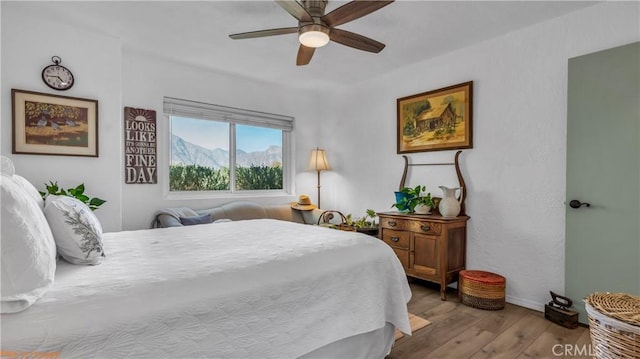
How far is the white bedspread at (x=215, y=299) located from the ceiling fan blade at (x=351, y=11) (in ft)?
4.64

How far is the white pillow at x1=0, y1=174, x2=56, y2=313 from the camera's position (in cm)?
89

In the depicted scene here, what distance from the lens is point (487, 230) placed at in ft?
10.3

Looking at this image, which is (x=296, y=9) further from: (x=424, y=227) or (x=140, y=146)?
(x=140, y=146)

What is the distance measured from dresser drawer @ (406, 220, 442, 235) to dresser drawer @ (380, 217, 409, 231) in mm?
52

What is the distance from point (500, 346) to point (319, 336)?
147 cm

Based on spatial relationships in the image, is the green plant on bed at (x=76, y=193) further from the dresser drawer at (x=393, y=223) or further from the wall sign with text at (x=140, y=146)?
the dresser drawer at (x=393, y=223)

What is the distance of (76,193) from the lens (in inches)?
105

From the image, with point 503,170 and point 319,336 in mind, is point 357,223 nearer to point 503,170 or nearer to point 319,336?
point 503,170

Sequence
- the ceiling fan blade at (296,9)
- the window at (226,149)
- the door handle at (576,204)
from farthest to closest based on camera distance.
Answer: the window at (226,149) → the door handle at (576,204) → the ceiling fan blade at (296,9)

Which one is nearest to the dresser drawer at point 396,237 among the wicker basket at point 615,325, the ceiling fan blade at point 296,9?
the wicker basket at point 615,325

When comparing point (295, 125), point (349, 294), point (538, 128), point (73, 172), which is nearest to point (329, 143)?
point (295, 125)

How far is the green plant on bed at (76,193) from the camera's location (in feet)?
8.42

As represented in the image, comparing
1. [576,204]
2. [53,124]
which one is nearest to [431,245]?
[576,204]

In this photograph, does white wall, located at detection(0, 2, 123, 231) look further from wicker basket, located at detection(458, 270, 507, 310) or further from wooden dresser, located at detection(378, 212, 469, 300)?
wicker basket, located at detection(458, 270, 507, 310)
